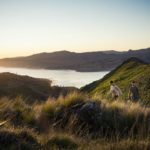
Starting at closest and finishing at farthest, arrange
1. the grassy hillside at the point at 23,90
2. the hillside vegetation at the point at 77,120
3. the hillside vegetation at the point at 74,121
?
the hillside vegetation at the point at 74,121 → the hillside vegetation at the point at 77,120 → the grassy hillside at the point at 23,90

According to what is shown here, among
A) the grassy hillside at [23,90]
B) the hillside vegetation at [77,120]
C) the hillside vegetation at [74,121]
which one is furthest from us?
the grassy hillside at [23,90]

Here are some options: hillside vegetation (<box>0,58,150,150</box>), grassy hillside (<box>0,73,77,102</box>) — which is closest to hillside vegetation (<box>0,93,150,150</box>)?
hillside vegetation (<box>0,58,150,150</box>)

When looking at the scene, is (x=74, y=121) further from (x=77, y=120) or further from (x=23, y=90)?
(x=23, y=90)

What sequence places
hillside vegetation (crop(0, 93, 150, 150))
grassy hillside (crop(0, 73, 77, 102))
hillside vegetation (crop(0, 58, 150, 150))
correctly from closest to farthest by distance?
hillside vegetation (crop(0, 58, 150, 150)), hillside vegetation (crop(0, 93, 150, 150)), grassy hillside (crop(0, 73, 77, 102))

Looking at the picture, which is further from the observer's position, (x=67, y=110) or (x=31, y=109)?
(x=31, y=109)

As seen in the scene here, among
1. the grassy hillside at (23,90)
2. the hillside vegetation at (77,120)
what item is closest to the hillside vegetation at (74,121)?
the hillside vegetation at (77,120)

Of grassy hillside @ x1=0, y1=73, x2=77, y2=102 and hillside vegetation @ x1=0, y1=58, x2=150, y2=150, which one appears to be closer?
hillside vegetation @ x1=0, y1=58, x2=150, y2=150

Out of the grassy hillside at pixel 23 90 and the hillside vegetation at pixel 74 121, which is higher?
the hillside vegetation at pixel 74 121

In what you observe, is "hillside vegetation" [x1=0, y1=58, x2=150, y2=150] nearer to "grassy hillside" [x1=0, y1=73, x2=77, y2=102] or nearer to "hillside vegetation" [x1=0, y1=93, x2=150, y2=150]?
"hillside vegetation" [x1=0, y1=93, x2=150, y2=150]

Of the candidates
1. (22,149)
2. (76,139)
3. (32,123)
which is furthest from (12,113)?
(22,149)

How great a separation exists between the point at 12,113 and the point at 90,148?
4.50m

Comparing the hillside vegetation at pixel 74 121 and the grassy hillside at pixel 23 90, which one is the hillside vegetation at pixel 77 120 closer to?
the hillside vegetation at pixel 74 121

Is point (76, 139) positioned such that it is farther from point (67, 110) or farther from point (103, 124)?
point (67, 110)

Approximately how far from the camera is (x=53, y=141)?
7789mm
